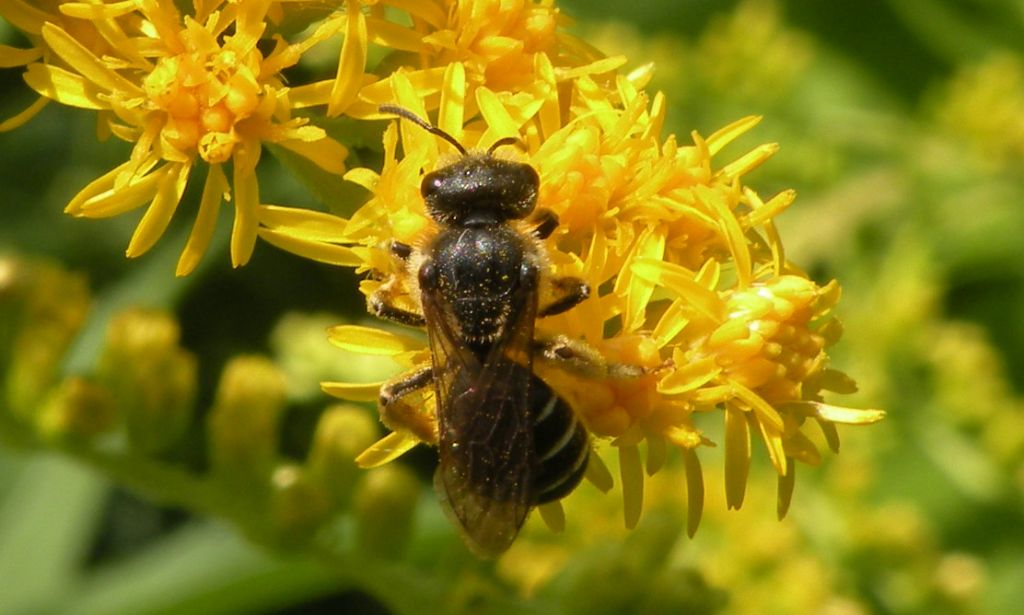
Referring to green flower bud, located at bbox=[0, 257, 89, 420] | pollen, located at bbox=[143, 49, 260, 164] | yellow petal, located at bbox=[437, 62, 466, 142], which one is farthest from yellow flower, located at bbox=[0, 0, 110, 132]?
green flower bud, located at bbox=[0, 257, 89, 420]

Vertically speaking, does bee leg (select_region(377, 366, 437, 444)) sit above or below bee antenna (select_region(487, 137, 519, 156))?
below

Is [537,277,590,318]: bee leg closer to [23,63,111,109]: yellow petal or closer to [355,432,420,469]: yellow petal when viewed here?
[355,432,420,469]: yellow petal

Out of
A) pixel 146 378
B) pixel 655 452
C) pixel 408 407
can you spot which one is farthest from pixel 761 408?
pixel 146 378

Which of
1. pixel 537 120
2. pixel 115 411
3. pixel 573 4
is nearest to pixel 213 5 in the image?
pixel 537 120

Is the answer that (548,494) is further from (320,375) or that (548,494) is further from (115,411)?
(320,375)

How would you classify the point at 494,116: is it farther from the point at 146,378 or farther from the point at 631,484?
the point at 146,378

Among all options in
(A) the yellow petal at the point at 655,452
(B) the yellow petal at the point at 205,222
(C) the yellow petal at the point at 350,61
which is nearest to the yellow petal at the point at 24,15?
(B) the yellow petal at the point at 205,222
